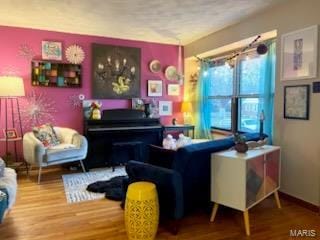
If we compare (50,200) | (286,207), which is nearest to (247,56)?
(286,207)

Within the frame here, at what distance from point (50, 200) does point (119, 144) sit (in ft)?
5.40

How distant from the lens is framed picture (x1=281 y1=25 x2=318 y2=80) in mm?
2963

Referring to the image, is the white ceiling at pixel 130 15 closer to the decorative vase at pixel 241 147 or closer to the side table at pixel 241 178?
the decorative vase at pixel 241 147

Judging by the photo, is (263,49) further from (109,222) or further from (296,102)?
(109,222)

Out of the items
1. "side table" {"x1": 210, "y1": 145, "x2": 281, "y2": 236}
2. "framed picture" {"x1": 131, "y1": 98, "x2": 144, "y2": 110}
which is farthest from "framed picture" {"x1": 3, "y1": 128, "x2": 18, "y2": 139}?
"side table" {"x1": 210, "y1": 145, "x2": 281, "y2": 236}

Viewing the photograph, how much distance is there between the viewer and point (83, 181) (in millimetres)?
4074

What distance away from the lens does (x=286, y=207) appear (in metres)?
3.10

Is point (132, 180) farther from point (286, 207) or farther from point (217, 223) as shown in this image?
point (286, 207)

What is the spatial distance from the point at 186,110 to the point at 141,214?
3711mm

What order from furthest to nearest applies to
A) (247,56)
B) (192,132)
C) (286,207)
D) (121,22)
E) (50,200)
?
(192,132)
(247,56)
(121,22)
(50,200)
(286,207)

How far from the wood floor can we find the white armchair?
734mm

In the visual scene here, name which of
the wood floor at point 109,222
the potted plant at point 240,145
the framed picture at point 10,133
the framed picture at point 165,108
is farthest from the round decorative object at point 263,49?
the framed picture at point 10,133

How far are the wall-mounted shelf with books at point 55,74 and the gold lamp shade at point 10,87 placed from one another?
1.59 ft

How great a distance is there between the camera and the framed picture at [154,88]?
557cm
